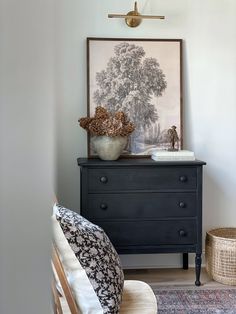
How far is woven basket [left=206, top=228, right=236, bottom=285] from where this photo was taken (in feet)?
9.15

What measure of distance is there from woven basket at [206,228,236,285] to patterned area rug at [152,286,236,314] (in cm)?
9

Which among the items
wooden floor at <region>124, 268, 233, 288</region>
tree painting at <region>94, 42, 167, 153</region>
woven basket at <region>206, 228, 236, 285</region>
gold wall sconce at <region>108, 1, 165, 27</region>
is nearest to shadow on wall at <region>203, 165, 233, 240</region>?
woven basket at <region>206, 228, 236, 285</region>

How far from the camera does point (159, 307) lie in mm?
2480

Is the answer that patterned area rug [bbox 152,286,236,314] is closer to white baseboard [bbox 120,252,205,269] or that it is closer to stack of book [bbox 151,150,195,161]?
white baseboard [bbox 120,252,205,269]

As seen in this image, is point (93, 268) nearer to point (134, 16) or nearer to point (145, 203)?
point (145, 203)

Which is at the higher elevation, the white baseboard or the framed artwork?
the framed artwork

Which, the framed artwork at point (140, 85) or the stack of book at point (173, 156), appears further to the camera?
the framed artwork at point (140, 85)

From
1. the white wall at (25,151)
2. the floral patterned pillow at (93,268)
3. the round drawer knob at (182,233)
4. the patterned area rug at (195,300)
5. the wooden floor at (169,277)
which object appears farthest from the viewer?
the wooden floor at (169,277)

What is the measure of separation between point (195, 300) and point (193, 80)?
5.40 feet

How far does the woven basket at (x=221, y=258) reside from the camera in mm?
2789

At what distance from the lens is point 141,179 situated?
8.85 ft

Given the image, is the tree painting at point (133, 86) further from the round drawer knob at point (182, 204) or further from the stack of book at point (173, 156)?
the round drawer knob at point (182, 204)

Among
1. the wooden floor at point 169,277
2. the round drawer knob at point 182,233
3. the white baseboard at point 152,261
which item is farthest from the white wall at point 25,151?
the white baseboard at point 152,261

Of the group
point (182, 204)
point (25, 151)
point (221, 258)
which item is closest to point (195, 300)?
point (221, 258)
